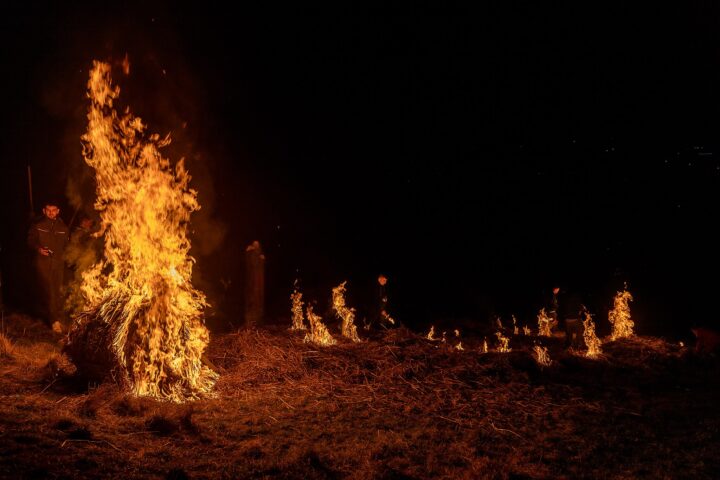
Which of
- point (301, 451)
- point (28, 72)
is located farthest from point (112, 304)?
Answer: point (28, 72)

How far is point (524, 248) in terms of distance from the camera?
23.2 metres

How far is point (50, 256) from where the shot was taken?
1006cm

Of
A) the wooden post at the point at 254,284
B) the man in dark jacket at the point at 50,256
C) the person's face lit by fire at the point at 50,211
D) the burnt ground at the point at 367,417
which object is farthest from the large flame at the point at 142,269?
the wooden post at the point at 254,284

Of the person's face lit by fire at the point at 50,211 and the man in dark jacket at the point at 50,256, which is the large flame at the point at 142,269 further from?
the person's face lit by fire at the point at 50,211

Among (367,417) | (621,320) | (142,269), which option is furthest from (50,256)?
(621,320)

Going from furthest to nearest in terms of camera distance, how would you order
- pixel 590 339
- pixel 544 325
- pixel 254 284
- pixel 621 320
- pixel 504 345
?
pixel 544 325 → pixel 621 320 → pixel 254 284 → pixel 590 339 → pixel 504 345

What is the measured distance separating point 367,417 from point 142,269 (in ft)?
12.4

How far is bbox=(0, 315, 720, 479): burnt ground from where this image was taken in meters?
5.02

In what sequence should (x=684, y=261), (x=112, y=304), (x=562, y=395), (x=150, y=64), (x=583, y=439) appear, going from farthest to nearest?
(x=684, y=261) < (x=150, y=64) < (x=562, y=395) < (x=112, y=304) < (x=583, y=439)

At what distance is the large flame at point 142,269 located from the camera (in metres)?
6.93

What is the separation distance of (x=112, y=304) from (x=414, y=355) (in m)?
4.81

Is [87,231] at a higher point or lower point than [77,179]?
lower

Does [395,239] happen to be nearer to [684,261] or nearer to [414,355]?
[684,261]

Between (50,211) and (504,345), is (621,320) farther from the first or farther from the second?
(50,211)
